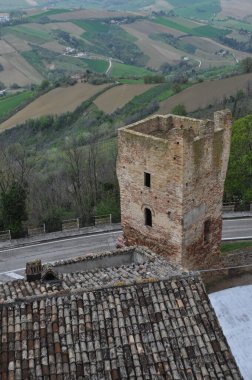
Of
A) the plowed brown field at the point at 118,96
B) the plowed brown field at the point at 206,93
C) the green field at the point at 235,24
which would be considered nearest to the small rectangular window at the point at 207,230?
the plowed brown field at the point at 206,93

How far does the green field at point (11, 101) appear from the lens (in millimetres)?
77188

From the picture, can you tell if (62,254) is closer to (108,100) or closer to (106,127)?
(106,127)

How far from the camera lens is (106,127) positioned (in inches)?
2408

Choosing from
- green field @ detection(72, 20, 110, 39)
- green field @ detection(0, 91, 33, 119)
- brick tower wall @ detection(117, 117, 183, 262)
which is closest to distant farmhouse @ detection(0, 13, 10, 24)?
green field @ detection(72, 20, 110, 39)

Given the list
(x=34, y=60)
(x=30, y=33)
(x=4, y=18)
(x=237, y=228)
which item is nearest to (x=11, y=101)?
(x=34, y=60)

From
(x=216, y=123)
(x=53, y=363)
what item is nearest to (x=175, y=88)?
(x=216, y=123)

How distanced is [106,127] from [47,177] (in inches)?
678

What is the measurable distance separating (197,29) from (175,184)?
135 m

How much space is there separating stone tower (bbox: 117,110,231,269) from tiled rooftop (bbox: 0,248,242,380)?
7450 mm

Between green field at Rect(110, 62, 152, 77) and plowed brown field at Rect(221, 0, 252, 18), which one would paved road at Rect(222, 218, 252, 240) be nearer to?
green field at Rect(110, 62, 152, 77)

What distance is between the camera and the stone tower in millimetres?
19844

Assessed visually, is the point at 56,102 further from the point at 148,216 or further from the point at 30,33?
the point at 30,33

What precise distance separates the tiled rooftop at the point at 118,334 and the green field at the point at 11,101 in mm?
66340

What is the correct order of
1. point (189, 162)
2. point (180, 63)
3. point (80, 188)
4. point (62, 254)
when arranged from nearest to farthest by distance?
point (189, 162) → point (62, 254) → point (80, 188) → point (180, 63)
